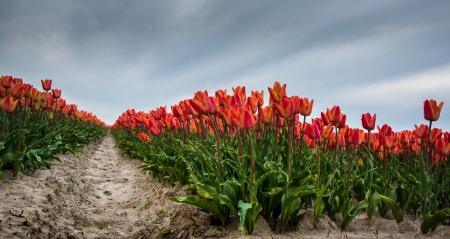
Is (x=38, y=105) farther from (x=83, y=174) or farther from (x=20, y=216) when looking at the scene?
(x=20, y=216)

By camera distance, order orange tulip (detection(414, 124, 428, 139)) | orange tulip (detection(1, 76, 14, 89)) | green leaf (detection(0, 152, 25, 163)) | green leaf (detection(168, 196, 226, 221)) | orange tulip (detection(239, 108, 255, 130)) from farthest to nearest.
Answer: orange tulip (detection(1, 76, 14, 89)) → green leaf (detection(0, 152, 25, 163)) → orange tulip (detection(414, 124, 428, 139)) → green leaf (detection(168, 196, 226, 221)) → orange tulip (detection(239, 108, 255, 130))

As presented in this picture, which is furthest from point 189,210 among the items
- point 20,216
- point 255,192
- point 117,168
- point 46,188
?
point 117,168

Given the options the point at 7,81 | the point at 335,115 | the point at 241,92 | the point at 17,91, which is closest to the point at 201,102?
the point at 241,92

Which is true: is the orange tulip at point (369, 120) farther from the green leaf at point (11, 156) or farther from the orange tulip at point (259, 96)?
the green leaf at point (11, 156)

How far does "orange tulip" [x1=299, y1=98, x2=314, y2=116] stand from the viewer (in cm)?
299

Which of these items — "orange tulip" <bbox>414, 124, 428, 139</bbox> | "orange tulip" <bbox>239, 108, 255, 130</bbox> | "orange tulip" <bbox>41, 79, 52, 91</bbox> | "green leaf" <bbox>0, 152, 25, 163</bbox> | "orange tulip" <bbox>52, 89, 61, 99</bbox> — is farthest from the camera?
"orange tulip" <bbox>52, 89, 61, 99</bbox>

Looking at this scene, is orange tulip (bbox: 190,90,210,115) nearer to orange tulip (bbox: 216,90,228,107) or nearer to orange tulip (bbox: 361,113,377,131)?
orange tulip (bbox: 216,90,228,107)

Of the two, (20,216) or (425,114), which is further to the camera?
(20,216)

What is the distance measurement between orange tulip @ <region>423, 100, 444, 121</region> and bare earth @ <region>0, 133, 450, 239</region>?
3.70ft

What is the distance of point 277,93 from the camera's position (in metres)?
3.10

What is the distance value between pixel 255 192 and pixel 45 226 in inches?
97.0

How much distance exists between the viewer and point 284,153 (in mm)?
3457

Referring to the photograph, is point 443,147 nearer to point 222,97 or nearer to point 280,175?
point 280,175

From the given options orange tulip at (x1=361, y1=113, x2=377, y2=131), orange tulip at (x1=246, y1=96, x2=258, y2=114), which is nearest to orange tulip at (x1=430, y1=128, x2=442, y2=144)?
orange tulip at (x1=361, y1=113, x2=377, y2=131)
